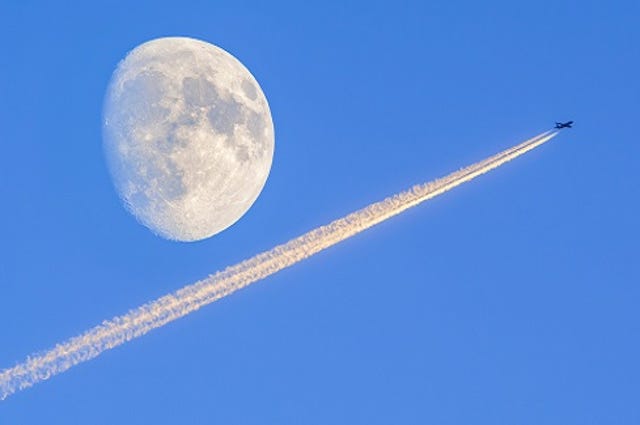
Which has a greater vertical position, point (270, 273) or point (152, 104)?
point (152, 104)

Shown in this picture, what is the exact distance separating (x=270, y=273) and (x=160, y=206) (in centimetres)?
1318

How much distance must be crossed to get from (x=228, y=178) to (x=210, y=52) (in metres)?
12.3

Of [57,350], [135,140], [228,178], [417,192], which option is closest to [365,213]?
[417,192]

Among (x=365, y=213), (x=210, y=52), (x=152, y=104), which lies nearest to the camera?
(x=152, y=104)

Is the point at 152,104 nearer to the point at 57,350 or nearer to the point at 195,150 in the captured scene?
the point at 195,150

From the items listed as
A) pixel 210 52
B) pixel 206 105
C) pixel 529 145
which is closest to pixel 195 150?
pixel 206 105

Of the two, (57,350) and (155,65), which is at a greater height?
A: (155,65)

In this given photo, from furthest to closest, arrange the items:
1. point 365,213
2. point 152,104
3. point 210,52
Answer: point 365,213 → point 210,52 → point 152,104

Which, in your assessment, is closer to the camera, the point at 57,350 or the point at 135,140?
the point at 135,140

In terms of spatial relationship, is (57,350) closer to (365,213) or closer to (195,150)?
(195,150)

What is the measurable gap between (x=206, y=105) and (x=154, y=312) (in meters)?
20.8

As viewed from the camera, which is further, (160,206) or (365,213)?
(365,213)

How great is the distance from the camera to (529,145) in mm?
117500

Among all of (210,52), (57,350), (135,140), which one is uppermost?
(210,52)
